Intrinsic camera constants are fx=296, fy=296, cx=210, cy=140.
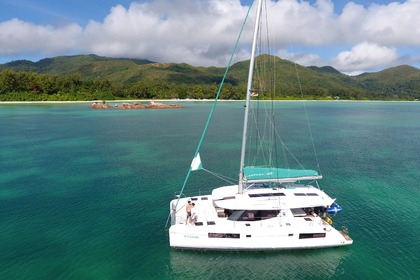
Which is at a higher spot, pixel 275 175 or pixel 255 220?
pixel 275 175

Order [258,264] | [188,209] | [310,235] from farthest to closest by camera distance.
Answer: [188,209] < [310,235] < [258,264]

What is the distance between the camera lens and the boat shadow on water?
59.0 feet

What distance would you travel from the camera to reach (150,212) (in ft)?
84.5

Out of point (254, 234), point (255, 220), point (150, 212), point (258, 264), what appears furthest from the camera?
point (150, 212)

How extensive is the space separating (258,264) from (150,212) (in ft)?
35.8

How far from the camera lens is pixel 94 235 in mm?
22188

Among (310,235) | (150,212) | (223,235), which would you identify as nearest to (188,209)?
(223,235)

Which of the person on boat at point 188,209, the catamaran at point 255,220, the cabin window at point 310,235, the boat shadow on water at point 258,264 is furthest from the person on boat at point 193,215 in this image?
the cabin window at point 310,235

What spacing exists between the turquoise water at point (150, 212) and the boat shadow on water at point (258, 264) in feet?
0.21

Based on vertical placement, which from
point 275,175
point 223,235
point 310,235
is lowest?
point 310,235

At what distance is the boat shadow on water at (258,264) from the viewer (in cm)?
1797

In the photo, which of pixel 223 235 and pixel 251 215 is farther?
pixel 251 215

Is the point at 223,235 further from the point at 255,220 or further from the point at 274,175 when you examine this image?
the point at 274,175

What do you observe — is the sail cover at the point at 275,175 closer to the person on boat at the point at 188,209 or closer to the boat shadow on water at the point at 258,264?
the person on boat at the point at 188,209
